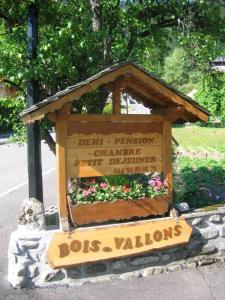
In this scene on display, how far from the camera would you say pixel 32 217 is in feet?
20.3

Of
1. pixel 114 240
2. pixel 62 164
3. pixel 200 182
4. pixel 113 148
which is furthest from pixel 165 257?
pixel 200 182

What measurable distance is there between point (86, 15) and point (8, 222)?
4.40 meters

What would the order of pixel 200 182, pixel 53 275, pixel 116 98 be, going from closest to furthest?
pixel 53 275, pixel 116 98, pixel 200 182

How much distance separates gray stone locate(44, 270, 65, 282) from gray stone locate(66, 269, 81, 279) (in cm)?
8

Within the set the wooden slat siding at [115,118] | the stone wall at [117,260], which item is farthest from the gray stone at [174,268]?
the wooden slat siding at [115,118]

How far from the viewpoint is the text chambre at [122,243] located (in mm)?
6179

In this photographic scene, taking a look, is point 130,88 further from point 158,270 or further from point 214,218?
point 158,270

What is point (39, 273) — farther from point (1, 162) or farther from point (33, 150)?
point (1, 162)

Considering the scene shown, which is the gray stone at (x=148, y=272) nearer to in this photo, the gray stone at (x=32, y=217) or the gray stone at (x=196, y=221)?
the gray stone at (x=196, y=221)

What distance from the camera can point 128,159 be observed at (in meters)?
6.83

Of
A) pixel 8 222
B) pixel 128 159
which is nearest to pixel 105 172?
pixel 128 159

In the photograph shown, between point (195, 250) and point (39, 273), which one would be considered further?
point (195, 250)

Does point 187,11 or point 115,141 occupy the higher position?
point 187,11

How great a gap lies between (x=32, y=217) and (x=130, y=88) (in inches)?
100
